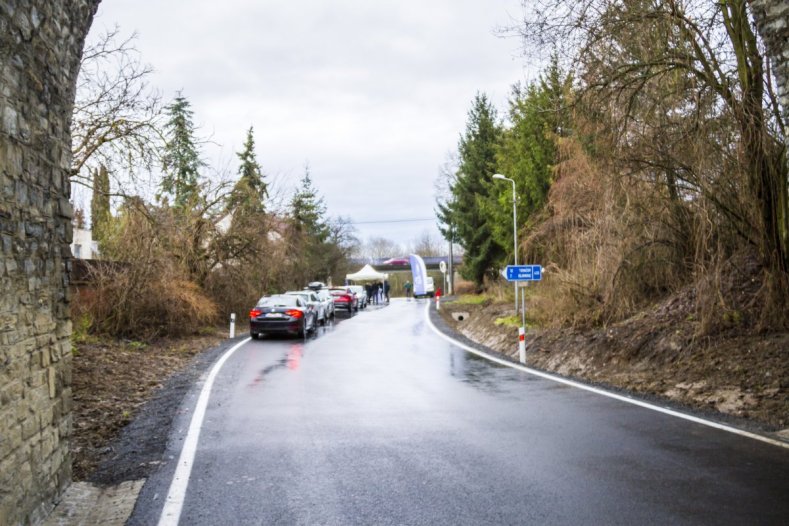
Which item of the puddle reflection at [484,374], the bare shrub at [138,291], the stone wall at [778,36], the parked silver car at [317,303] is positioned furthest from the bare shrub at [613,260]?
the bare shrub at [138,291]

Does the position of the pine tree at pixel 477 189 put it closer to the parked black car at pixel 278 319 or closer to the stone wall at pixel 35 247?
the parked black car at pixel 278 319

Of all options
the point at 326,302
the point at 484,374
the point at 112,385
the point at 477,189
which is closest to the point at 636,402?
the point at 484,374

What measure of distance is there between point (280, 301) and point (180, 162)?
6.59 m

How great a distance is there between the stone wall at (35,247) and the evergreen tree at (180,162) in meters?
7.82

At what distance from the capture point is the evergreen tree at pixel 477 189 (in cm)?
3922

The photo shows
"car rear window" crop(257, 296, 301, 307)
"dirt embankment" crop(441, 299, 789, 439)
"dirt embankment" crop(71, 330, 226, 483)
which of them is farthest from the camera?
"car rear window" crop(257, 296, 301, 307)

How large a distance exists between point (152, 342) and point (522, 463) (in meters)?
14.2

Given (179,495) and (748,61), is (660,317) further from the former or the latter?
(179,495)

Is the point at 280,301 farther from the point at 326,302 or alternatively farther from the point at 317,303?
the point at 326,302

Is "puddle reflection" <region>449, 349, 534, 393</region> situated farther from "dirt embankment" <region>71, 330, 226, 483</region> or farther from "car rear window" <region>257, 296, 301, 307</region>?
"car rear window" <region>257, 296, 301, 307</region>

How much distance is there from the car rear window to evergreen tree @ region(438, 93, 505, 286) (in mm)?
19424

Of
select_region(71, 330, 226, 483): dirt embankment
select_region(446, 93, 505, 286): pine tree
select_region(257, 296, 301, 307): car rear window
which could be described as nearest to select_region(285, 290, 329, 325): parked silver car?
select_region(257, 296, 301, 307): car rear window

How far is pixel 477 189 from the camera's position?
41531 mm

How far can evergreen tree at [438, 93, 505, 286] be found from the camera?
39.2m
